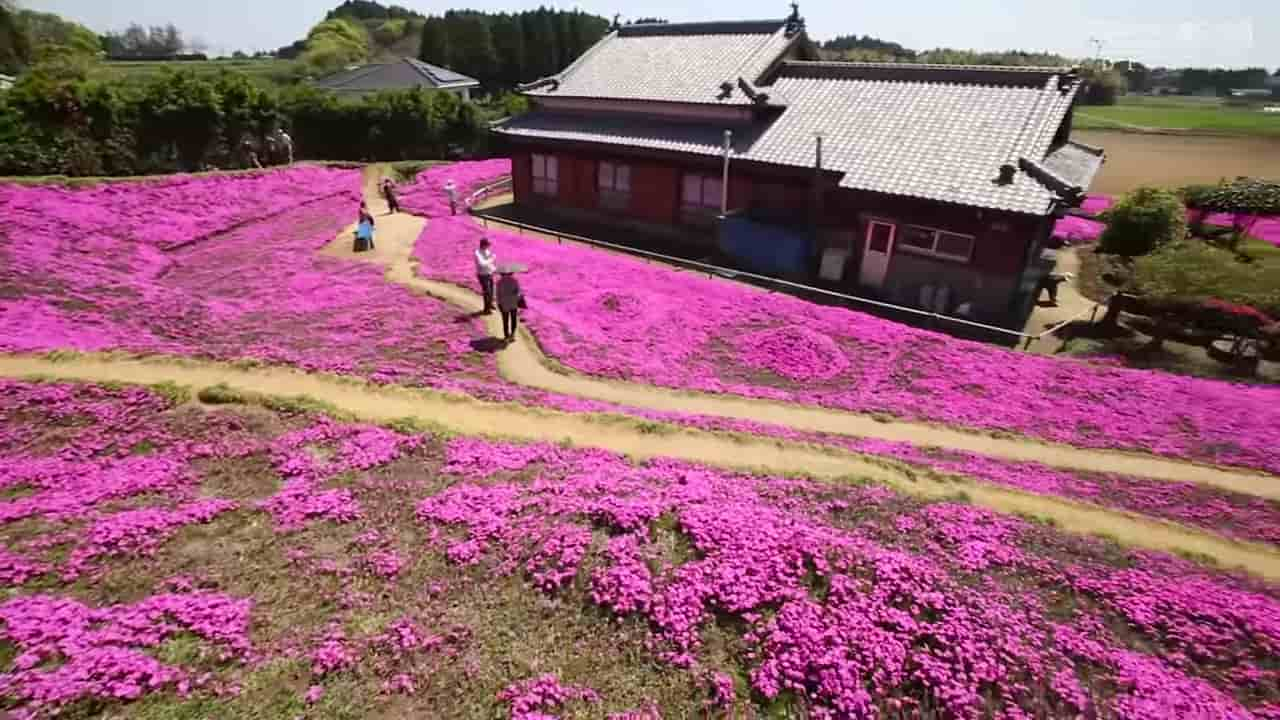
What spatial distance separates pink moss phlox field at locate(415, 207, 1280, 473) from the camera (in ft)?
59.2

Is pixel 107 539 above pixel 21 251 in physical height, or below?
below

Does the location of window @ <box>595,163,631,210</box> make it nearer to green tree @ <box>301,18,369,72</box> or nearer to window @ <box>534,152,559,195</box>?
window @ <box>534,152,559,195</box>

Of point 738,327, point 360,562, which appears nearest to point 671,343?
point 738,327

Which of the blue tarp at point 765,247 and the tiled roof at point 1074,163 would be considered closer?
the tiled roof at point 1074,163

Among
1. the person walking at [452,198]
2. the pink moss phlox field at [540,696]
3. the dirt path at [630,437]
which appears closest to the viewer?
the pink moss phlox field at [540,696]

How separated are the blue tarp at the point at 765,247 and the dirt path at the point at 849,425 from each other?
1412cm

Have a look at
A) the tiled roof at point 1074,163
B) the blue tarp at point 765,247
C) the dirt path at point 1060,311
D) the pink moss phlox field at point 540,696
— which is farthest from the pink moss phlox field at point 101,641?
the tiled roof at point 1074,163

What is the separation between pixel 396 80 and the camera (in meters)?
82.4

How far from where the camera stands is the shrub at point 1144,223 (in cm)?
3206

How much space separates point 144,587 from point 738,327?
735 inches

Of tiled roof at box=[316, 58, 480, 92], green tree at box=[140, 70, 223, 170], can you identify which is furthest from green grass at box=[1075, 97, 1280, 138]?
green tree at box=[140, 70, 223, 170]

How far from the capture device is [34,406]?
1513 cm

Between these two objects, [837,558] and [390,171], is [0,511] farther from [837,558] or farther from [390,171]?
[390,171]

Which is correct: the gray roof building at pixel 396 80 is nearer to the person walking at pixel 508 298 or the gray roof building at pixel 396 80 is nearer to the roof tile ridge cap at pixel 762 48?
the roof tile ridge cap at pixel 762 48
